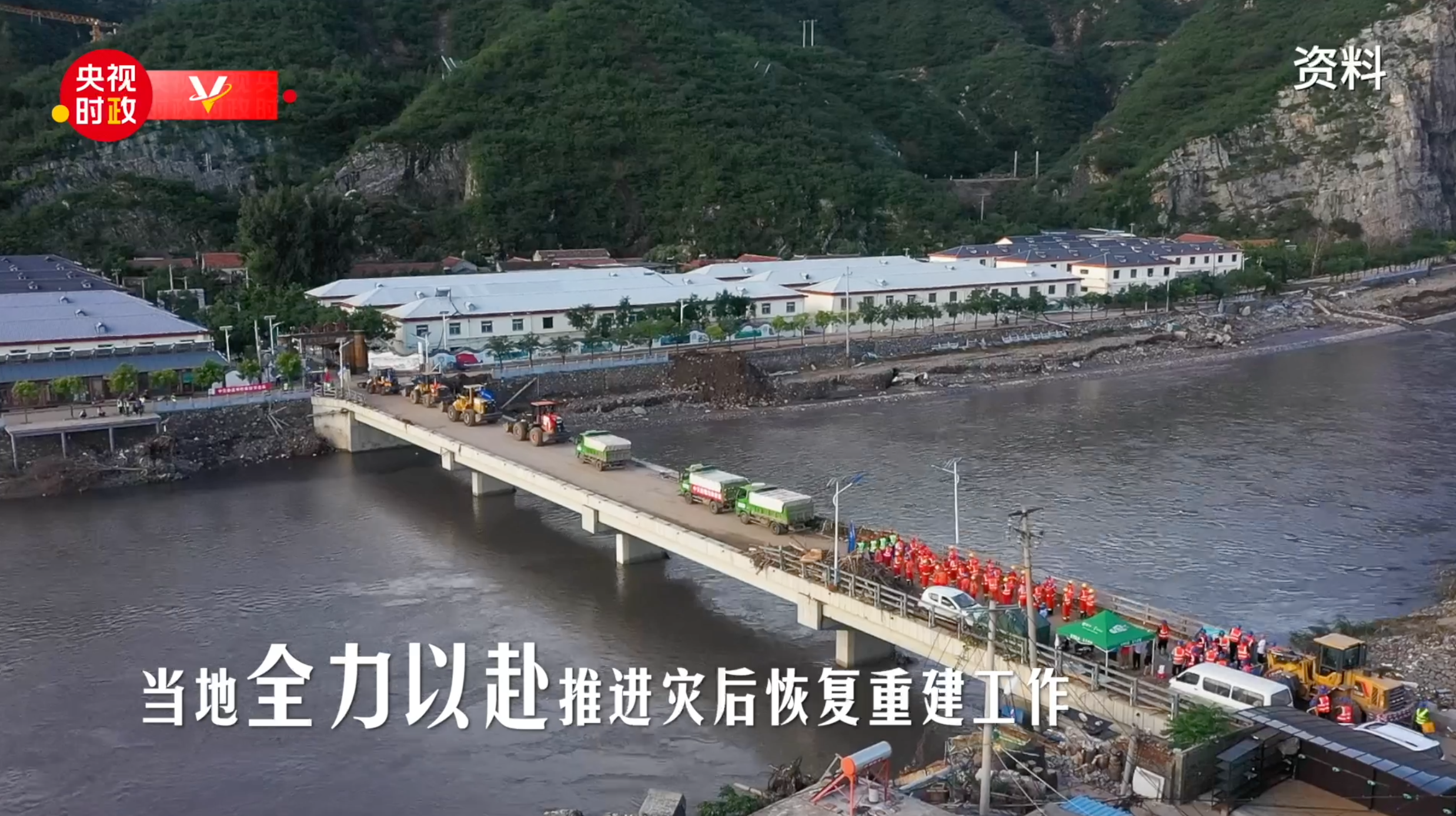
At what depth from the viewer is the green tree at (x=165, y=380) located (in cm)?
3853

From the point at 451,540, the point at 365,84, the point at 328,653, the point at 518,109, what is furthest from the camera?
the point at 365,84

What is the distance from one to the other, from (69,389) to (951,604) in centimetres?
2958

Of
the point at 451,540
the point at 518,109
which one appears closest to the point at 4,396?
the point at 451,540

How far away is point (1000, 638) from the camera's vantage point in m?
17.1

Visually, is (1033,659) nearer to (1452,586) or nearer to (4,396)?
(1452,586)

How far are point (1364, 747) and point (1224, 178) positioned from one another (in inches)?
3671

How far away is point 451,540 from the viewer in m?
29.4
